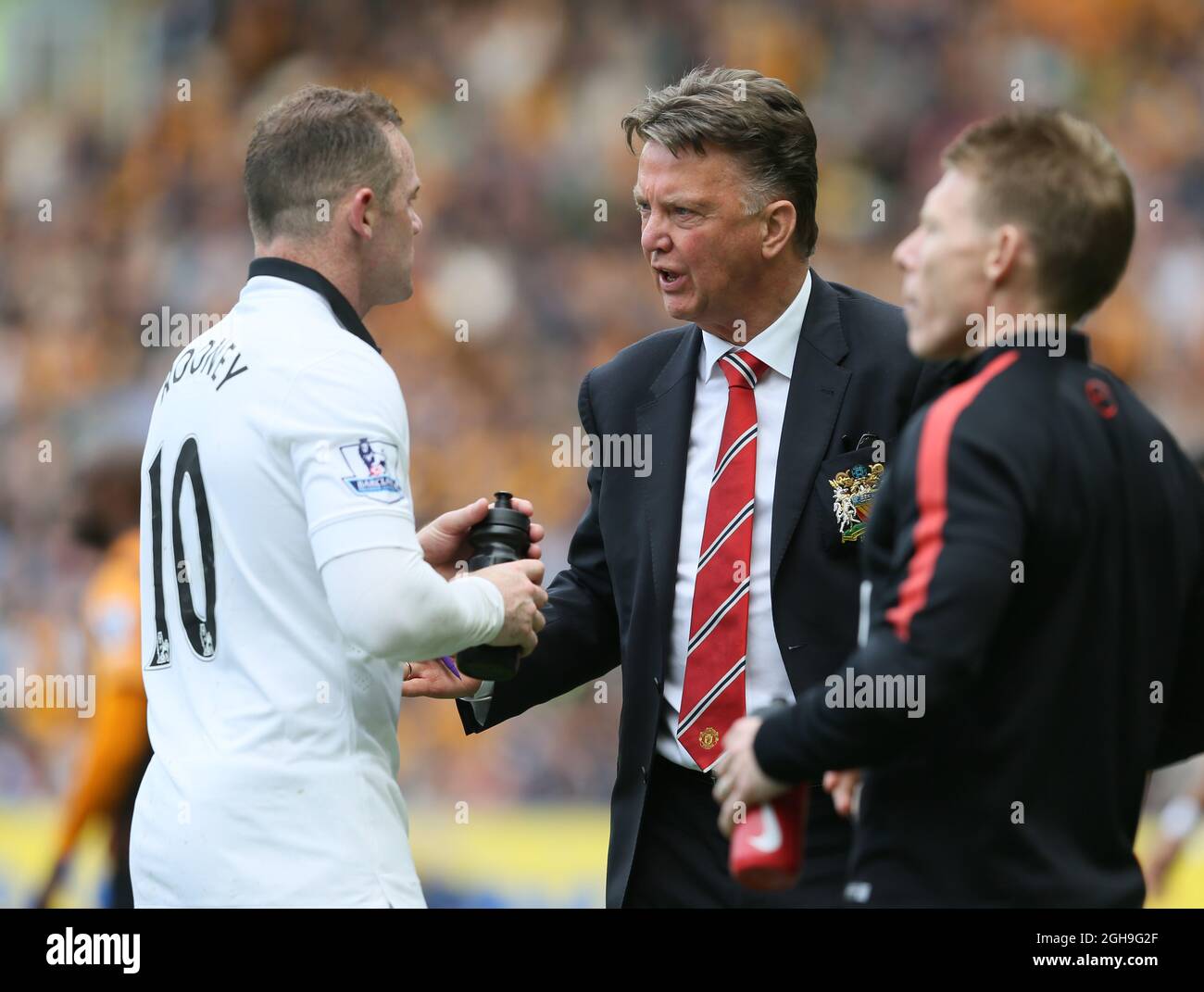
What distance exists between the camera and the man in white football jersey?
236cm

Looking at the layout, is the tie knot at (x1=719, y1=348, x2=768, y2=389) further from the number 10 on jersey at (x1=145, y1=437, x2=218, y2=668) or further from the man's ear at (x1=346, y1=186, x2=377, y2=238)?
the number 10 on jersey at (x1=145, y1=437, x2=218, y2=668)

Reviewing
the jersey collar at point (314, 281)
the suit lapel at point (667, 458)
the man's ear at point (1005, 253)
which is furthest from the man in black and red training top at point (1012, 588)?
the jersey collar at point (314, 281)

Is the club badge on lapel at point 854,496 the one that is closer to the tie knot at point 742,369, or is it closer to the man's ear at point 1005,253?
the tie knot at point 742,369

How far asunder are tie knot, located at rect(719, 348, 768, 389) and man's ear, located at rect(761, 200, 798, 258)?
222mm

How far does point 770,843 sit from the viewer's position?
217 cm

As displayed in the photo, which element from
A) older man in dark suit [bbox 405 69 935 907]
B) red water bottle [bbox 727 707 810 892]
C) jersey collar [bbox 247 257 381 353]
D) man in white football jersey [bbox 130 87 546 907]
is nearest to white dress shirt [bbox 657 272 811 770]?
older man in dark suit [bbox 405 69 935 907]

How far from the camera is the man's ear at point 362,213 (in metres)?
2.64

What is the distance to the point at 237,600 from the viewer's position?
243 cm

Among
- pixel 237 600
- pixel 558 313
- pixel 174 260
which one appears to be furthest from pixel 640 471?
pixel 174 260

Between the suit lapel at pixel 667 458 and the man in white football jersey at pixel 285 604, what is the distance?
50cm

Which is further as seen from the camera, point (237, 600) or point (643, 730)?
point (643, 730)
